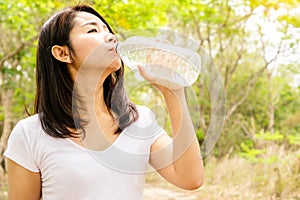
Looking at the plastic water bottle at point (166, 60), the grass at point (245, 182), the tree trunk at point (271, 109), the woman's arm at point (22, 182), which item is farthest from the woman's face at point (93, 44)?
the tree trunk at point (271, 109)

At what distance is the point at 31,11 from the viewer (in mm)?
6172

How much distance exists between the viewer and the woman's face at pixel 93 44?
1.09m

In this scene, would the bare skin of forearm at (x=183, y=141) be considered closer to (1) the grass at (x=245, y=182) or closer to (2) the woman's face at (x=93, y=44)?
(2) the woman's face at (x=93, y=44)

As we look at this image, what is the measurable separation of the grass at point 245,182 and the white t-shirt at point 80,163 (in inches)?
119

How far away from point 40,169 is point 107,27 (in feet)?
1.30

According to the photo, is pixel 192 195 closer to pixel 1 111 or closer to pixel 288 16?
pixel 288 16

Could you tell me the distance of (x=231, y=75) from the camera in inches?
284

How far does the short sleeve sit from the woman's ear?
0.69 feet

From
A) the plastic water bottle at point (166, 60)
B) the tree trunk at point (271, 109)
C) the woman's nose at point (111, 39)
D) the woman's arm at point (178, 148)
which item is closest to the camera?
the plastic water bottle at point (166, 60)

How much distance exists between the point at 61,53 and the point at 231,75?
20.3ft

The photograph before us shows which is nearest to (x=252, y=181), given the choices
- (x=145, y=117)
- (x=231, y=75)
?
(x=231, y=75)

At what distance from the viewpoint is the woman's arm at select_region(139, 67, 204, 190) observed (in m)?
0.98

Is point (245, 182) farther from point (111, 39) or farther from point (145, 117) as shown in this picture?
→ point (111, 39)

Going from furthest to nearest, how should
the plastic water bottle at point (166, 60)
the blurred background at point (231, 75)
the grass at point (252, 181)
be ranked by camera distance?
1. the blurred background at point (231, 75)
2. the grass at point (252, 181)
3. the plastic water bottle at point (166, 60)
